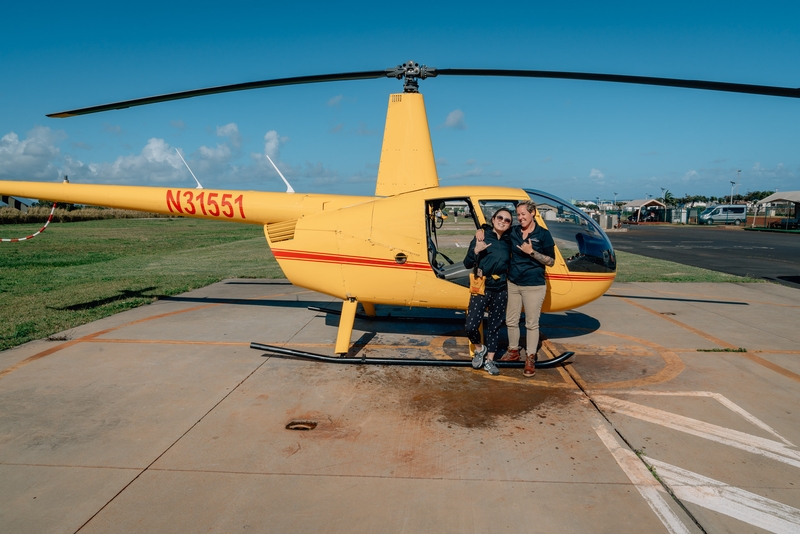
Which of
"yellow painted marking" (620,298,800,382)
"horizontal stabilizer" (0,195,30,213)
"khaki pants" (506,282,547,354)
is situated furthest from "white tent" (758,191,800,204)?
"horizontal stabilizer" (0,195,30,213)

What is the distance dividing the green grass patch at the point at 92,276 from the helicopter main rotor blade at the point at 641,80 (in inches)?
279

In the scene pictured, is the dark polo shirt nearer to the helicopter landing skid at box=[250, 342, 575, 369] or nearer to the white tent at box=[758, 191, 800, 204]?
the helicopter landing skid at box=[250, 342, 575, 369]

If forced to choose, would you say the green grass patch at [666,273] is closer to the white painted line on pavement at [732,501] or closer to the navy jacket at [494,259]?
the navy jacket at [494,259]

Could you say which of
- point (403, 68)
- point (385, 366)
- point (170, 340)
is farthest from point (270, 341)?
point (403, 68)

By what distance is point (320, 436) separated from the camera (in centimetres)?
409

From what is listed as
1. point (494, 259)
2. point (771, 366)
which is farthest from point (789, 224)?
point (494, 259)

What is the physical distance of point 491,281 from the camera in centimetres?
549

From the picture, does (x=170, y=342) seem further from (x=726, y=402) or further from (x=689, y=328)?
(x=689, y=328)

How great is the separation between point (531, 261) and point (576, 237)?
3.65ft

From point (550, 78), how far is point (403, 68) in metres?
1.82

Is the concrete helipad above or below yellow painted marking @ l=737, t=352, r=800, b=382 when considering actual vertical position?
above

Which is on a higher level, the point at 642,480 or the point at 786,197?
the point at 786,197

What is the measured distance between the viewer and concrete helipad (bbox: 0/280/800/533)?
10.1ft

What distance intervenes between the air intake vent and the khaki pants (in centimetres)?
301
